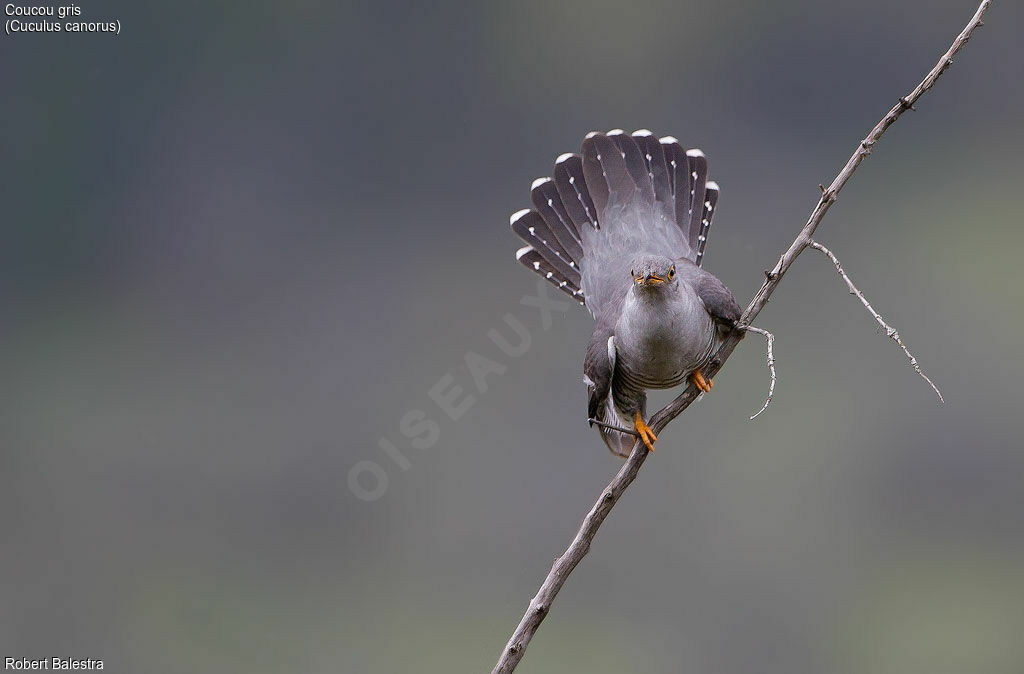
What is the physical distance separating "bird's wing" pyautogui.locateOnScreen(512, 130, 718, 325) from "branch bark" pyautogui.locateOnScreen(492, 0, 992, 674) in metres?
0.84

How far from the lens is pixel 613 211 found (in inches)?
93.0

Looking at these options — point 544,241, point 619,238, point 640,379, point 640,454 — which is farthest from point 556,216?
point 640,454

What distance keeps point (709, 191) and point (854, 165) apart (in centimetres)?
113

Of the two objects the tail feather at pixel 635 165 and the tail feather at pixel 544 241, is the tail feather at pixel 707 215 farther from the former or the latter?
the tail feather at pixel 544 241

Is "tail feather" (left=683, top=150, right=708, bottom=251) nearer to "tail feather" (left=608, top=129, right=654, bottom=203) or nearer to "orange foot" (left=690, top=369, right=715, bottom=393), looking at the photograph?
"tail feather" (left=608, top=129, right=654, bottom=203)

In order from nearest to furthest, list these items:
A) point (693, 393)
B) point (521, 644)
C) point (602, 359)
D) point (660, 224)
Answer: point (521, 644) → point (693, 393) → point (602, 359) → point (660, 224)

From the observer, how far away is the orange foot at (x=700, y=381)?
1844mm

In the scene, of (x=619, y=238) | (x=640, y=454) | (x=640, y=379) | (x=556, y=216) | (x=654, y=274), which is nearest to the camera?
(x=640, y=454)

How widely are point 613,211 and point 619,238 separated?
9 centimetres

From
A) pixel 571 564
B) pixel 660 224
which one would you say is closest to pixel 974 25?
pixel 571 564

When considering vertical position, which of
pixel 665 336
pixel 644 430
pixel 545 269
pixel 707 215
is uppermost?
pixel 707 215

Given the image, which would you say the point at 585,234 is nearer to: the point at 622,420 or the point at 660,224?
the point at 660,224

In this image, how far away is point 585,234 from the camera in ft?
7.89

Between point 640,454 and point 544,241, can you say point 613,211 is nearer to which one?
point 544,241
